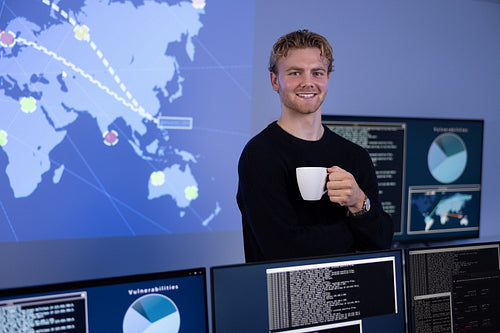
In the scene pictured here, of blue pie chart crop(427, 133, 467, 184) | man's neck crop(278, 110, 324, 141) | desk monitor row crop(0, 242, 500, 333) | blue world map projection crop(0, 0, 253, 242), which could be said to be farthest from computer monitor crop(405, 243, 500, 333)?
blue pie chart crop(427, 133, 467, 184)

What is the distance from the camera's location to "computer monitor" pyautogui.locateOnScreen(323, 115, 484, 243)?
117 inches

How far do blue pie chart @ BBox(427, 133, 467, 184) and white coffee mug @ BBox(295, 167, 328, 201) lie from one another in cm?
228

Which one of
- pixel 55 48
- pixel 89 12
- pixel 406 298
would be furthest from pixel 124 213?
pixel 406 298

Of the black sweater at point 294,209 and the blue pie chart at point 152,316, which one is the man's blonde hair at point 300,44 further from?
the blue pie chart at point 152,316

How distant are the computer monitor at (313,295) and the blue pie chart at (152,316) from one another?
8cm

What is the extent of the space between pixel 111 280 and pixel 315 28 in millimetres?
2581

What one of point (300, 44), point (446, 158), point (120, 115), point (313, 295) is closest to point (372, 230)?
point (313, 295)

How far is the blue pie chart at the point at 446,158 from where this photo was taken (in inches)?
124

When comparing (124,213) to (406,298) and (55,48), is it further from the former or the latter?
(406,298)

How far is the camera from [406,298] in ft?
3.31

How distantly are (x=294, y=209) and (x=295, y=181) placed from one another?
88 mm

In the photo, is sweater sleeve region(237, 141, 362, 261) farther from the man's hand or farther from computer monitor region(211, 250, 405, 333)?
computer monitor region(211, 250, 405, 333)

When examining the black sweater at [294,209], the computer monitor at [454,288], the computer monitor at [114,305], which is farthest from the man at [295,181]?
the computer monitor at [114,305]

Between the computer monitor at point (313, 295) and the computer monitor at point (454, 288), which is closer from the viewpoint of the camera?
the computer monitor at point (313, 295)
